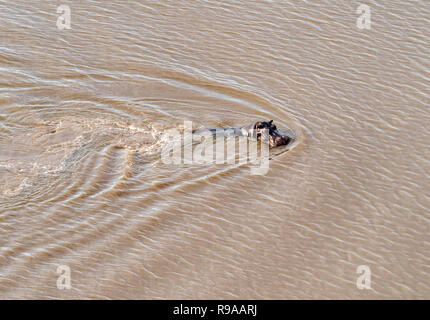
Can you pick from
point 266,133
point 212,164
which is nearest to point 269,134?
point 266,133

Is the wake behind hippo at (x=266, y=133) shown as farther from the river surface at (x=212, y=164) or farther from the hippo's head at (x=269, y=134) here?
the river surface at (x=212, y=164)

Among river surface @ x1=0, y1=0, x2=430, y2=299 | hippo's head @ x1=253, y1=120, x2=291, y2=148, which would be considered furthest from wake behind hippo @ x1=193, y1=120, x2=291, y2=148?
river surface @ x1=0, y1=0, x2=430, y2=299

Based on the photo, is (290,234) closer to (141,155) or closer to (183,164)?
(183,164)

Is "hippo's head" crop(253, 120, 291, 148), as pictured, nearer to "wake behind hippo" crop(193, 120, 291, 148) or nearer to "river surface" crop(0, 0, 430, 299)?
"wake behind hippo" crop(193, 120, 291, 148)

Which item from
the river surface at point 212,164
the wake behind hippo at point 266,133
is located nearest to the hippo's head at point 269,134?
the wake behind hippo at point 266,133

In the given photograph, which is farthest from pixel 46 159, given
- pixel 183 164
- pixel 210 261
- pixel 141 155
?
pixel 210 261

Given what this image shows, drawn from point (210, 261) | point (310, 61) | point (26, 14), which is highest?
point (26, 14)

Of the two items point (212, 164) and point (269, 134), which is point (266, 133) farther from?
point (212, 164)

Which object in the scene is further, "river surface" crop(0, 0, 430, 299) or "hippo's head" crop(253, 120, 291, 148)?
"hippo's head" crop(253, 120, 291, 148)
